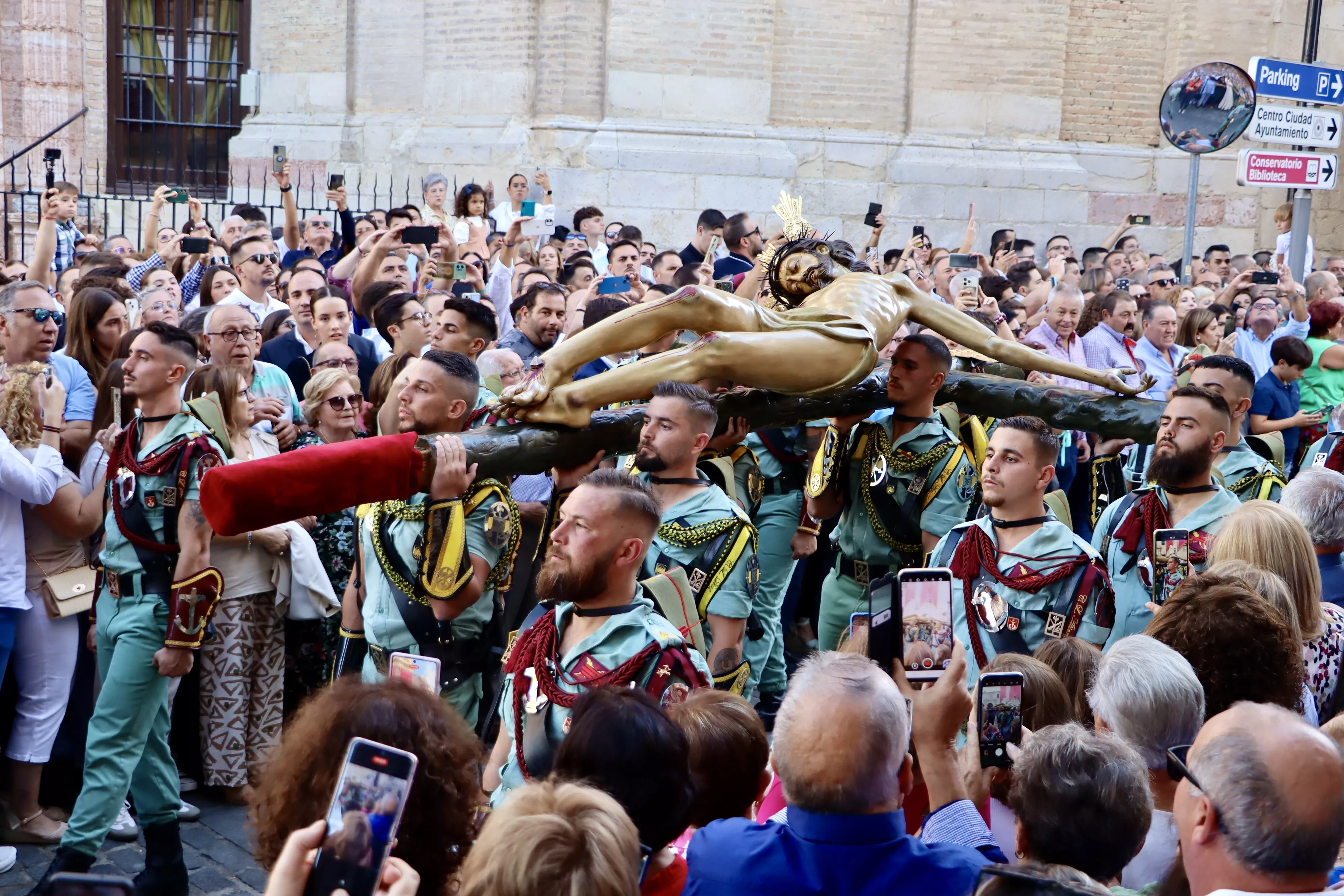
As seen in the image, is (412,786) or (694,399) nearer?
(412,786)

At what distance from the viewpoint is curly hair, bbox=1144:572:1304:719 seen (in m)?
3.57

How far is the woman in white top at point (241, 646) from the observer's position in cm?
539

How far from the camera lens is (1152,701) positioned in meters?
3.19

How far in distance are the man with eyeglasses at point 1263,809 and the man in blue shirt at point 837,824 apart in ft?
1.42

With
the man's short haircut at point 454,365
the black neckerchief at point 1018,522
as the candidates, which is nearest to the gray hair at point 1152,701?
the black neckerchief at point 1018,522

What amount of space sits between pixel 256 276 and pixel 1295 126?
892 centimetres

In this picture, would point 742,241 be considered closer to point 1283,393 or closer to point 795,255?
point 1283,393

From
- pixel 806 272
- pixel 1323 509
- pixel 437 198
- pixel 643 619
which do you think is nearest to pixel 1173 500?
pixel 1323 509

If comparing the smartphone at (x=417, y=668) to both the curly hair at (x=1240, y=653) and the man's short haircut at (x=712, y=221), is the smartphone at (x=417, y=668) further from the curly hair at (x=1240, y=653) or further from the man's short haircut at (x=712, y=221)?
the man's short haircut at (x=712, y=221)

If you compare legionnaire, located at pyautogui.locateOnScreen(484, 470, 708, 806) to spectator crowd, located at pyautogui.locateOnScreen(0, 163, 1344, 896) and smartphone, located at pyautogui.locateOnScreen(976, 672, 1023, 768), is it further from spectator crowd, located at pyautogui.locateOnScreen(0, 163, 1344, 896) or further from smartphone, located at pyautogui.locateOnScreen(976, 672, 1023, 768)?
smartphone, located at pyautogui.locateOnScreen(976, 672, 1023, 768)

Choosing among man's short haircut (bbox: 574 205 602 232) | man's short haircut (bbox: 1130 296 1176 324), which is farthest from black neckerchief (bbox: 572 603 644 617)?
man's short haircut (bbox: 574 205 602 232)

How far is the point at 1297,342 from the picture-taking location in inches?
356

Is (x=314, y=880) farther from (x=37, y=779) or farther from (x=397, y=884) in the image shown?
(x=37, y=779)

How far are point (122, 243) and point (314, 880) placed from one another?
36.4ft
